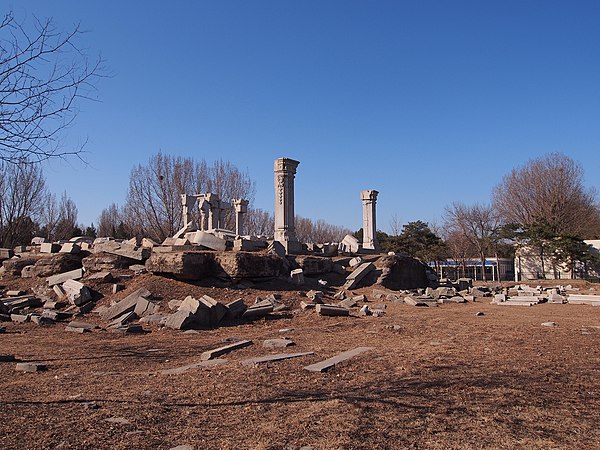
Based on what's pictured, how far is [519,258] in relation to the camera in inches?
1524

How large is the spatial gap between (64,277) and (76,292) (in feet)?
6.08

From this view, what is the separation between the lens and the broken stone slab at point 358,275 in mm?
17572

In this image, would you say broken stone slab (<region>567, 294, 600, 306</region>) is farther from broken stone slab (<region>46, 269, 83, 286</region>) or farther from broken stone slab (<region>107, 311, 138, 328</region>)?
broken stone slab (<region>46, 269, 83, 286</region>)

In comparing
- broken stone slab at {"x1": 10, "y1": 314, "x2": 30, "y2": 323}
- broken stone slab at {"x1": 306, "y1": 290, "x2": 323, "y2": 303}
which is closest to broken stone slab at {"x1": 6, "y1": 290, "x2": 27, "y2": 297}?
broken stone slab at {"x1": 10, "y1": 314, "x2": 30, "y2": 323}

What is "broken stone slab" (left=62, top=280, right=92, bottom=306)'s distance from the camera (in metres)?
13.2

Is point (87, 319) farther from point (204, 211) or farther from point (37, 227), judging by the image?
point (37, 227)

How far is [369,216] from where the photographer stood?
2650 cm

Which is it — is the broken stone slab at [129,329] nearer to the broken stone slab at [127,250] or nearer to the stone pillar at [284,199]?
the broken stone slab at [127,250]

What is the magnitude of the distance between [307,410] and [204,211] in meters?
23.4

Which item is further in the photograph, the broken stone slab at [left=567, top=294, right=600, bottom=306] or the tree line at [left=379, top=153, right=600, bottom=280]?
the tree line at [left=379, top=153, right=600, bottom=280]

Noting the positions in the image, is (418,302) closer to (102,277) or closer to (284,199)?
(284,199)

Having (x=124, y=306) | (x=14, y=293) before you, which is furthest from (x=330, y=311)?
(x=14, y=293)

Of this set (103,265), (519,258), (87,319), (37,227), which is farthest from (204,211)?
(519,258)

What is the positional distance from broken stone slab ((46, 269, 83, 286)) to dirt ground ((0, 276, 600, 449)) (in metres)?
5.35
